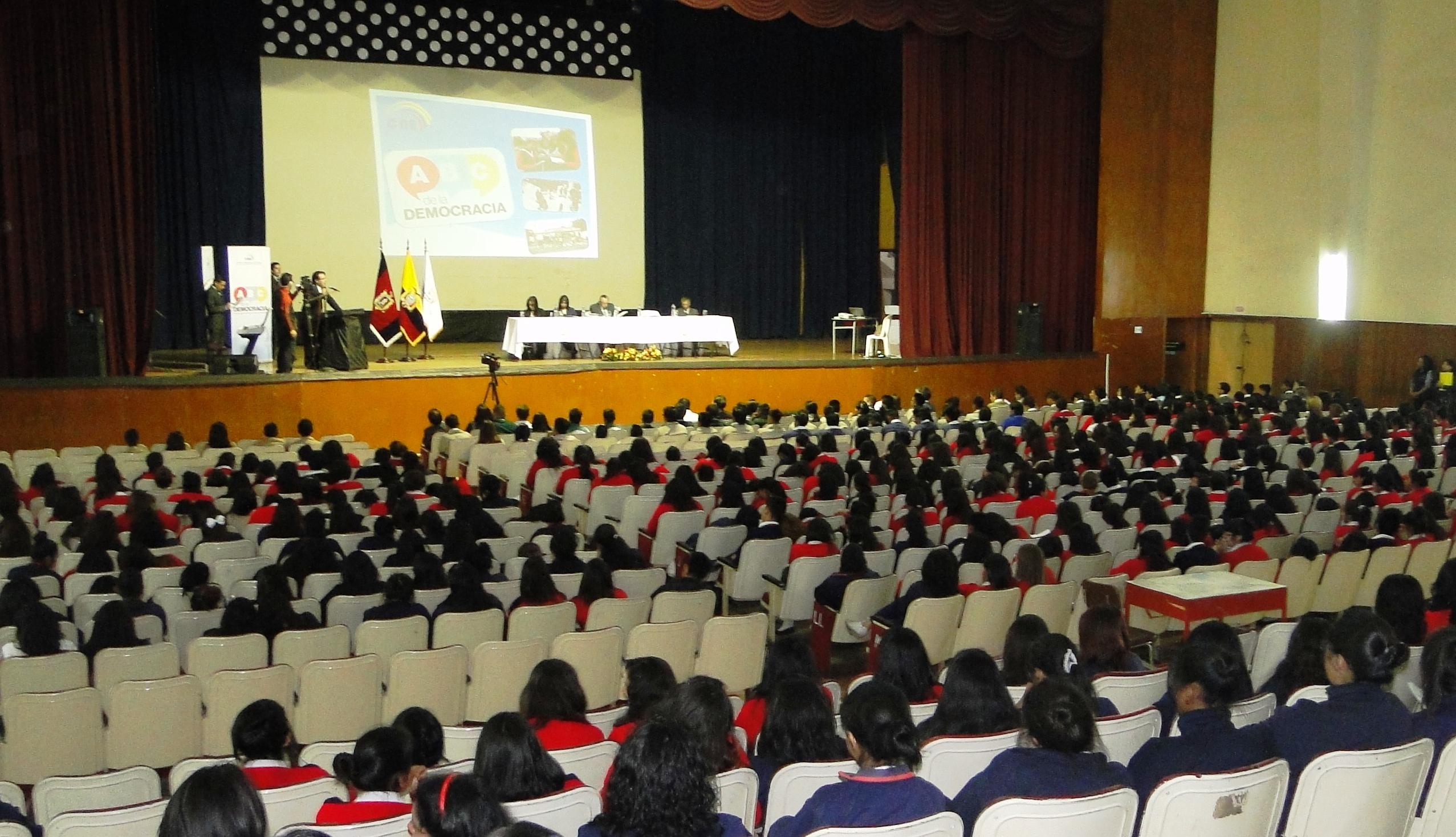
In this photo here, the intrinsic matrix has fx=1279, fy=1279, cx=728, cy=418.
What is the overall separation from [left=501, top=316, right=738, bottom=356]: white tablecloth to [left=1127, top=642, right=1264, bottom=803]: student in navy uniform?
14.0 m

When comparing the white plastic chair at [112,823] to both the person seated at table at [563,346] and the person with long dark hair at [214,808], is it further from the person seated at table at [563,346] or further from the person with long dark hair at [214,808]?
the person seated at table at [563,346]

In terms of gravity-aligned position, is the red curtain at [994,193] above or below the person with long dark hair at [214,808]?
above

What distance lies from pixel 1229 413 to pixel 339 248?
490 inches

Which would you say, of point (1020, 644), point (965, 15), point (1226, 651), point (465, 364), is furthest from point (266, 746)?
point (965, 15)

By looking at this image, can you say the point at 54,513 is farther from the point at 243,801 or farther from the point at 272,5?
the point at 272,5

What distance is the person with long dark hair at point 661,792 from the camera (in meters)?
2.88

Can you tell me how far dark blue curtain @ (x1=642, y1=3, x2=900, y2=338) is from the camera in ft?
71.3

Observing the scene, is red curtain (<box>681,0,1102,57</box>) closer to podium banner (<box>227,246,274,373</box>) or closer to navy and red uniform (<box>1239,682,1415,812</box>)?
podium banner (<box>227,246,274,373</box>)

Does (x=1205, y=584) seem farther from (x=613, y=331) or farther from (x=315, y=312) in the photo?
(x=613, y=331)

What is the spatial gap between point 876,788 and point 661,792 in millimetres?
597

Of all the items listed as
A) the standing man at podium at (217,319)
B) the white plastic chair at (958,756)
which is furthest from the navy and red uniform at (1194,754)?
the standing man at podium at (217,319)

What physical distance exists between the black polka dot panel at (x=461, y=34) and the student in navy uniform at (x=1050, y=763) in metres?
17.0

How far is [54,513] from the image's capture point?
26.6ft

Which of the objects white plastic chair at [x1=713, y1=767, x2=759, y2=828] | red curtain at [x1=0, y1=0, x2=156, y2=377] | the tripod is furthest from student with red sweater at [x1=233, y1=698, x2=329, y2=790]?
red curtain at [x1=0, y1=0, x2=156, y2=377]
